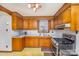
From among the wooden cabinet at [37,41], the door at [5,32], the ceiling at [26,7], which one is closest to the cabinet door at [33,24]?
the wooden cabinet at [37,41]

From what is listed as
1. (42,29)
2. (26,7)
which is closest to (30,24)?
(42,29)

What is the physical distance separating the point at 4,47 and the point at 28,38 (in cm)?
180

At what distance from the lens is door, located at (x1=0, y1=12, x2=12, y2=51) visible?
5.69 meters

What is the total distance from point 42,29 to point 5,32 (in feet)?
9.50

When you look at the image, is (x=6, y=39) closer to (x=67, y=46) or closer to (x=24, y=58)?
(x=67, y=46)

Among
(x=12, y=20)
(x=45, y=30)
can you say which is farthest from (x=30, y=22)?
(x=12, y=20)

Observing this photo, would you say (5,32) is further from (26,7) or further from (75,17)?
(75,17)

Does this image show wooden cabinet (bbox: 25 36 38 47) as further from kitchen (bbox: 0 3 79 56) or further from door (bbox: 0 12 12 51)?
door (bbox: 0 12 12 51)

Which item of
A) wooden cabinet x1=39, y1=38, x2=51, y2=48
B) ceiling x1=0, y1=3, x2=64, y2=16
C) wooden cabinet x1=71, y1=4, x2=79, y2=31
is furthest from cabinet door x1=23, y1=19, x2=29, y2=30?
wooden cabinet x1=71, y1=4, x2=79, y2=31

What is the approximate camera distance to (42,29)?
8.10 metres

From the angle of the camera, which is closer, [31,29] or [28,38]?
[28,38]

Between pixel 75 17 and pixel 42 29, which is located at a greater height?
pixel 75 17

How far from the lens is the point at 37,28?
8.02 meters

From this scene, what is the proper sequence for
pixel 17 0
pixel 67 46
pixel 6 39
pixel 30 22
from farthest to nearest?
pixel 30 22 → pixel 6 39 → pixel 67 46 → pixel 17 0
